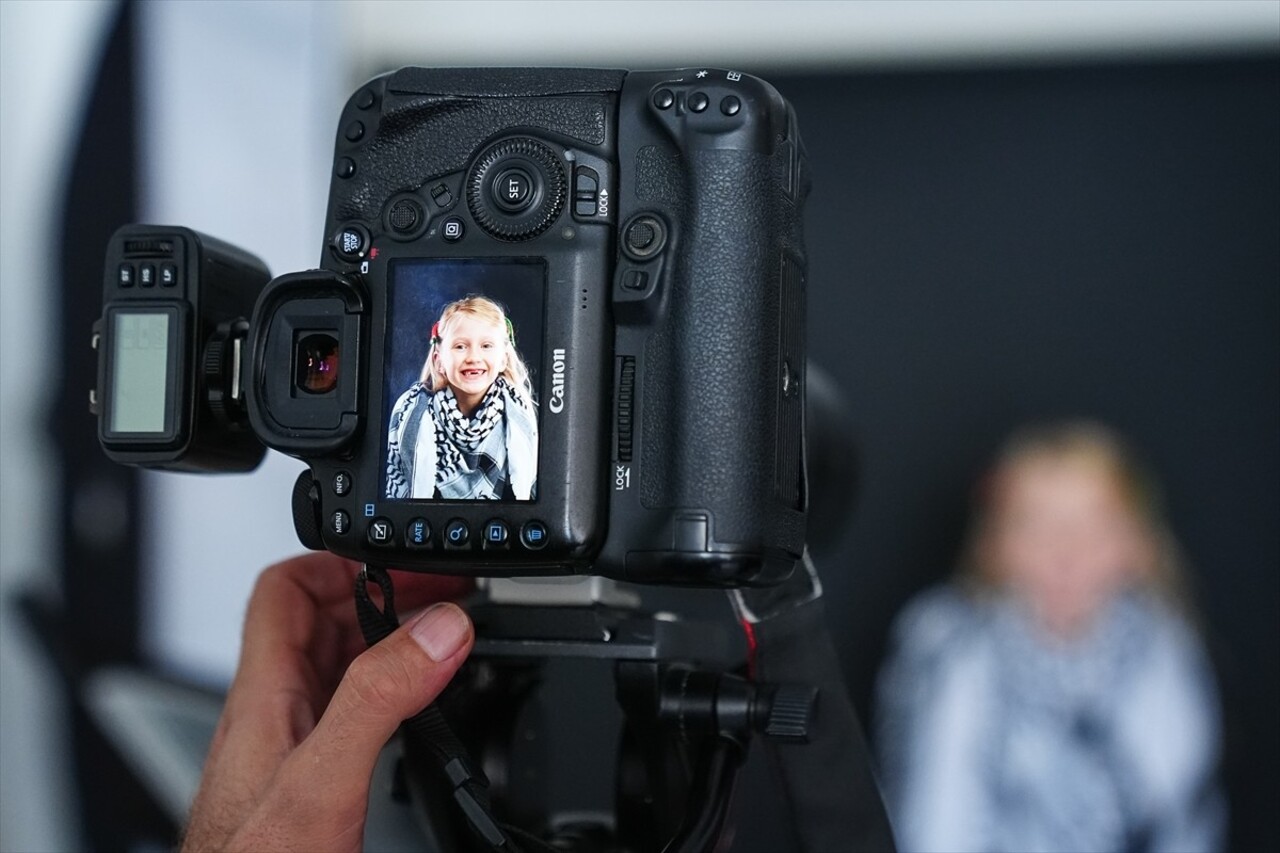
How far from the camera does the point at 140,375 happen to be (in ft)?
2.46

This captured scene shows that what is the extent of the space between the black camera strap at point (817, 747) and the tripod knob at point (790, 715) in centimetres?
7

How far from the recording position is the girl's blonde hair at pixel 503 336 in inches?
24.5

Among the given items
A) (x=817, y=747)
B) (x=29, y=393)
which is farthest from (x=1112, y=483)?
(x=29, y=393)

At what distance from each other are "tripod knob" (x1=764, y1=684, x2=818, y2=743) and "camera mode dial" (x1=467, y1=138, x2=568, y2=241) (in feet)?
1.07

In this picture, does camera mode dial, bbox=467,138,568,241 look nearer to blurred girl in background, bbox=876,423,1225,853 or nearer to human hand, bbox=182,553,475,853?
human hand, bbox=182,553,475,853

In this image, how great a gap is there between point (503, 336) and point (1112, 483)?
3.86 ft

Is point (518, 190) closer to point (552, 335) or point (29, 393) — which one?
point (552, 335)

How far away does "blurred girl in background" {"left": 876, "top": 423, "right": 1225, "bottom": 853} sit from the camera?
1.46 metres

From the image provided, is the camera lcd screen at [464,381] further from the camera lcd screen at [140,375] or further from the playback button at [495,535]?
the camera lcd screen at [140,375]

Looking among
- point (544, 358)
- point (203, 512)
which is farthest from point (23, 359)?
point (544, 358)

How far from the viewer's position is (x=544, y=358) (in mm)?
624

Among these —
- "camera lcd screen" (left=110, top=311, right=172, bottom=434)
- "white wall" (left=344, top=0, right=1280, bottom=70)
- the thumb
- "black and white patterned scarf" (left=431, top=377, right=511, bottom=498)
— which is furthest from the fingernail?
"white wall" (left=344, top=0, right=1280, bottom=70)

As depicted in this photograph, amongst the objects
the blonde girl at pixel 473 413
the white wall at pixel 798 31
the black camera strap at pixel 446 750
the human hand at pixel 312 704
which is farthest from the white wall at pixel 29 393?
the blonde girl at pixel 473 413

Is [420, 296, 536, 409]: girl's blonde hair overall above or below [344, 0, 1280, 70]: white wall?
below
